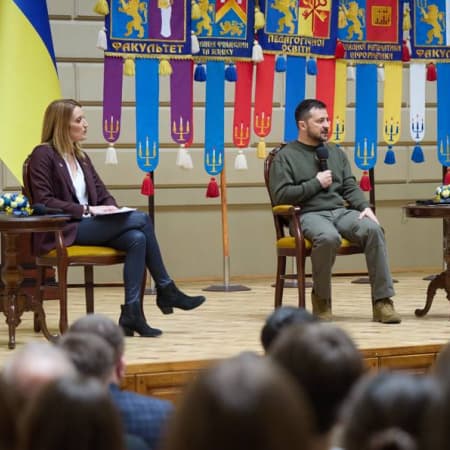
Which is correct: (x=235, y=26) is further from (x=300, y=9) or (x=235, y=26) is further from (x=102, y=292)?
(x=102, y=292)

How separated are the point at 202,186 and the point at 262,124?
902 mm

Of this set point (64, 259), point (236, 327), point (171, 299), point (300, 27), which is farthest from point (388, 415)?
point (300, 27)

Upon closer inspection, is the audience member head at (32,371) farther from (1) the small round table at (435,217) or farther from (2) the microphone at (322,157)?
(2) the microphone at (322,157)

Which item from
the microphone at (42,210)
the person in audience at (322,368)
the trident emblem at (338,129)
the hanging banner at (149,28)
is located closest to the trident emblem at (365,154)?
the trident emblem at (338,129)

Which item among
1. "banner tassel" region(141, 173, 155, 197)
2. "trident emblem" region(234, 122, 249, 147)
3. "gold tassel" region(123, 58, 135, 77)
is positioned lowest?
"banner tassel" region(141, 173, 155, 197)

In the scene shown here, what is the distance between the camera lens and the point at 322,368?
65.2 inches

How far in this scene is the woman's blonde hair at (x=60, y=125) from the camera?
511 cm

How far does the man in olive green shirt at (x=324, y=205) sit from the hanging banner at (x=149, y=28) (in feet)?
4.22

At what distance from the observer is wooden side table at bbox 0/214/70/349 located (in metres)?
4.78

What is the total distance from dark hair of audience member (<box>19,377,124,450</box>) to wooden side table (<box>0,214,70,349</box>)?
11.7 feet

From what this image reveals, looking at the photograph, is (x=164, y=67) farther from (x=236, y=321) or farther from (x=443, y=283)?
(x=443, y=283)

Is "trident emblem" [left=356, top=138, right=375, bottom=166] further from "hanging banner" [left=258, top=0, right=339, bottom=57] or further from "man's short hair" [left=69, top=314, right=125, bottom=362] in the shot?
"man's short hair" [left=69, top=314, right=125, bottom=362]

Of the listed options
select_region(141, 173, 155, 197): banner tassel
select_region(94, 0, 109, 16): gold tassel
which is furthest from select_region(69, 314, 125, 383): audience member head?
select_region(141, 173, 155, 197): banner tassel

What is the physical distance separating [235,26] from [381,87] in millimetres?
1704
